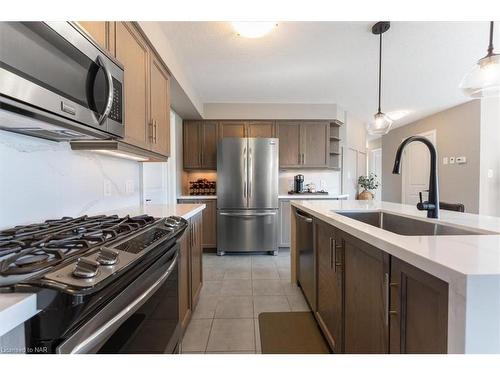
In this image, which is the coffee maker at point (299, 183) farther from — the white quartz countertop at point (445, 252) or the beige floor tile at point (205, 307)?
the white quartz countertop at point (445, 252)

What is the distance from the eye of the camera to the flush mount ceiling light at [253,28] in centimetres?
201

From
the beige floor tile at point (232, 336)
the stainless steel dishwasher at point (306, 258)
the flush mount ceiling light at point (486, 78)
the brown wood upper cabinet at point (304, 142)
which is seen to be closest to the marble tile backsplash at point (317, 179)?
the brown wood upper cabinet at point (304, 142)

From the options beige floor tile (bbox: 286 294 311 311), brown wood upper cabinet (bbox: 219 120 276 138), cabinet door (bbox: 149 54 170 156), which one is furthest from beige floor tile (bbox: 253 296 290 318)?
brown wood upper cabinet (bbox: 219 120 276 138)

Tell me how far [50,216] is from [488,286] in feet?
5.57

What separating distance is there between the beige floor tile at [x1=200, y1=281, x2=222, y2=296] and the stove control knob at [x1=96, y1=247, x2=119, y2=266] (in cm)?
193

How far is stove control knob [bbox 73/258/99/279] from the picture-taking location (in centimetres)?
57

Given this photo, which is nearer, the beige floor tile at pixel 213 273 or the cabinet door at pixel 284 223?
the beige floor tile at pixel 213 273

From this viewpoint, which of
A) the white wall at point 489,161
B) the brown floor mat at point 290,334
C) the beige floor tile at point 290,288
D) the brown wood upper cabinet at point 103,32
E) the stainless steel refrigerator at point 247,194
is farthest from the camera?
the white wall at point 489,161

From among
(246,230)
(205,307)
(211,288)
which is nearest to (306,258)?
(205,307)

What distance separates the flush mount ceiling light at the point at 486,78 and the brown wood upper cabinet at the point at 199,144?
326cm

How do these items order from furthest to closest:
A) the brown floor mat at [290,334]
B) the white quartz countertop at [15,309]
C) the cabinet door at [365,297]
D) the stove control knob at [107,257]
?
1. the brown floor mat at [290,334]
2. the cabinet door at [365,297]
3. the stove control knob at [107,257]
4. the white quartz countertop at [15,309]

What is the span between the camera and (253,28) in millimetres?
2051
